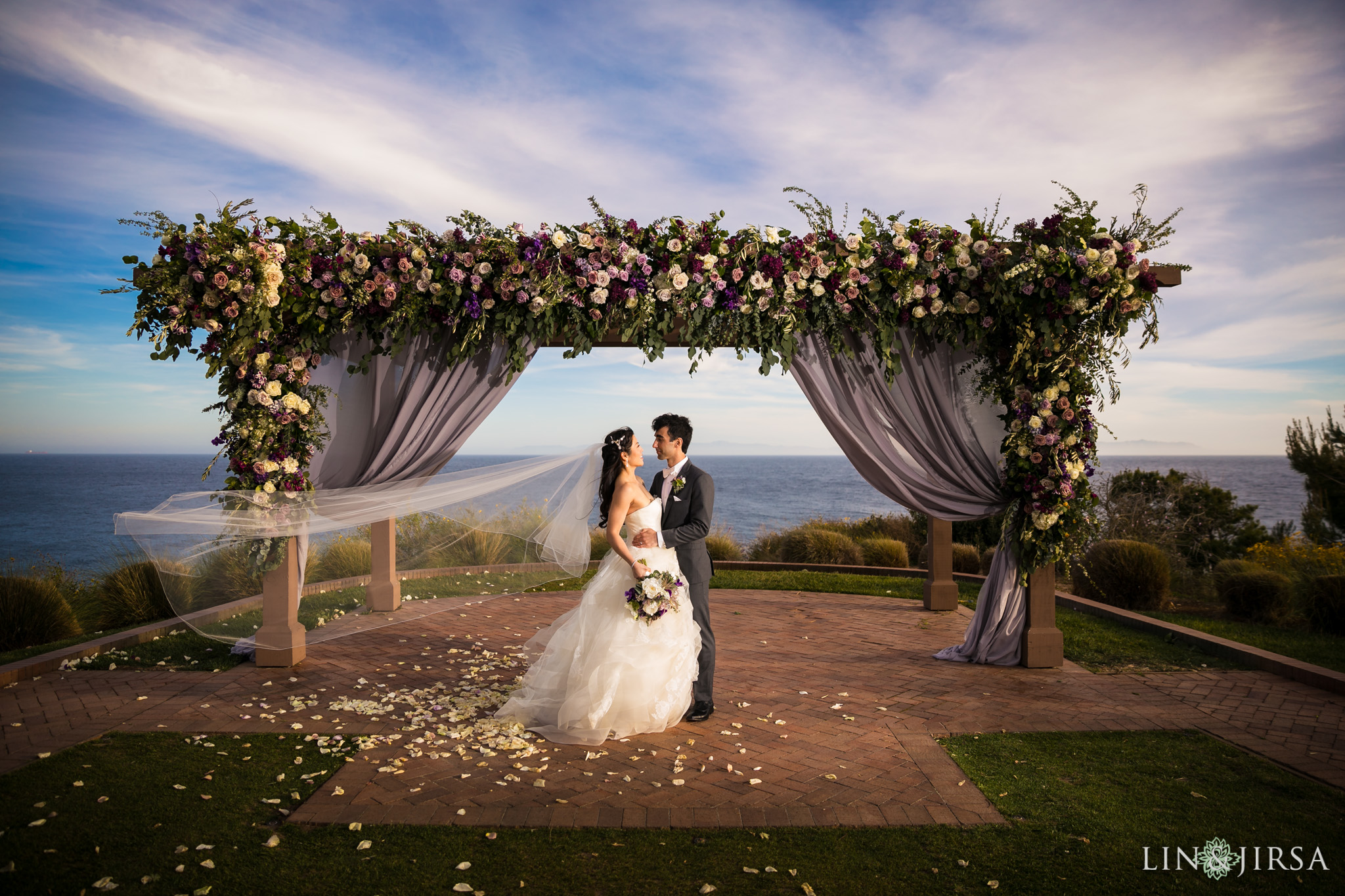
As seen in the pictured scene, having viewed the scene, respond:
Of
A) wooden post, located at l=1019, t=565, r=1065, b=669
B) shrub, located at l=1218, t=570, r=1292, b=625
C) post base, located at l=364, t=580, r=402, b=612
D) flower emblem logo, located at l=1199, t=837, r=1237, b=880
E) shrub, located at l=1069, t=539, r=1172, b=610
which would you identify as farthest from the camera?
shrub, located at l=1069, t=539, r=1172, b=610

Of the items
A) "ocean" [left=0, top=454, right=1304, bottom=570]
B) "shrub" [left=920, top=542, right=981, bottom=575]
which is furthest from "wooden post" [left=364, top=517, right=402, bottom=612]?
"ocean" [left=0, top=454, right=1304, bottom=570]

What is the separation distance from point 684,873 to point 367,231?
5.27 meters

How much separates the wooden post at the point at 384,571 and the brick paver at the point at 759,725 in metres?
0.77

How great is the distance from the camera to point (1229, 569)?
9.72 meters

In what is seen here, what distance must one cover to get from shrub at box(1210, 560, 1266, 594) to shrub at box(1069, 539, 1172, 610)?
62cm

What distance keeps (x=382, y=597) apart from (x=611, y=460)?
16.1 ft

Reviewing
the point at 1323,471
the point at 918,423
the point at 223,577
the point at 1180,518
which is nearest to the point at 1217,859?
the point at 918,423

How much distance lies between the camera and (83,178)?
17609 millimetres

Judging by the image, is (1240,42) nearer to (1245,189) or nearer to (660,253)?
(1245,189)

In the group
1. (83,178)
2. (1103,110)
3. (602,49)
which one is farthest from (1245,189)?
(83,178)

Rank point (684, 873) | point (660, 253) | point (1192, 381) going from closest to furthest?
point (684, 873)
point (660, 253)
point (1192, 381)

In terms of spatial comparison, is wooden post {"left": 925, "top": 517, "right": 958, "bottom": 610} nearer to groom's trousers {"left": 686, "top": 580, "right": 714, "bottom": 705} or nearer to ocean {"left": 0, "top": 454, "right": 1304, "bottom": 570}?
groom's trousers {"left": 686, "top": 580, "right": 714, "bottom": 705}

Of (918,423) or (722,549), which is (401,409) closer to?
(918,423)

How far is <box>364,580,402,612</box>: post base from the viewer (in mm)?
8320
